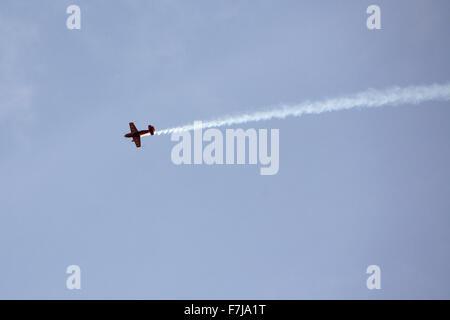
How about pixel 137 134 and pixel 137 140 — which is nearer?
pixel 137 134

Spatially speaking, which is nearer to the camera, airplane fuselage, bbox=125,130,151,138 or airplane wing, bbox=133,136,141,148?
airplane fuselage, bbox=125,130,151,138

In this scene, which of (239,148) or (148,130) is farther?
(148,130)

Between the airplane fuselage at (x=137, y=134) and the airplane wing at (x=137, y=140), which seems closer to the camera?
the airplane fuselage at (x=137, y=134)

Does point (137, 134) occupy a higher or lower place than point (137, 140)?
higher

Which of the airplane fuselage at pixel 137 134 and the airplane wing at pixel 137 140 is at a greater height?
the airplane fuselage at pixel 137 134

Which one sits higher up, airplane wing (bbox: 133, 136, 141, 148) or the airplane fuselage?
the airplane fuselage
